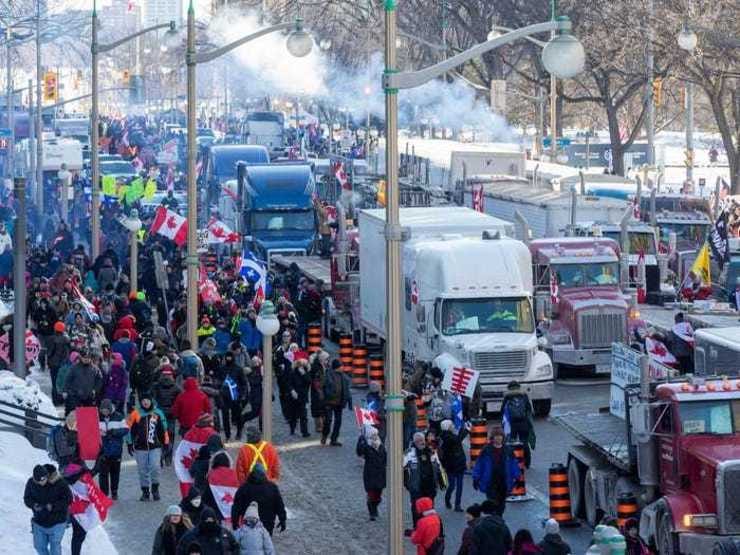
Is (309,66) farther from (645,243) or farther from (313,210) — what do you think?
(645,243)

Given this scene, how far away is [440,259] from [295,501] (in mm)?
7332

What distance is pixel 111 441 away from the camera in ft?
77.3

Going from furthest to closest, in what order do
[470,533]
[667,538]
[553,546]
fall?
1. [667,538]
2. [470,533]
3. [553,546]

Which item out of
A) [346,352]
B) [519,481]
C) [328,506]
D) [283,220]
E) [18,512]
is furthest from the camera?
[283,220]

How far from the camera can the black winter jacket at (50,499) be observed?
61.9 feet

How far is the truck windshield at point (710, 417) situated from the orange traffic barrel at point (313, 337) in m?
17.3

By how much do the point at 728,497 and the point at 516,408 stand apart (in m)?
6.47

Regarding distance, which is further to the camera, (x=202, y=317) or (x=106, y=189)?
(x=106, y=189)

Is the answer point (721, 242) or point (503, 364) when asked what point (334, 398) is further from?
point (721, 242)

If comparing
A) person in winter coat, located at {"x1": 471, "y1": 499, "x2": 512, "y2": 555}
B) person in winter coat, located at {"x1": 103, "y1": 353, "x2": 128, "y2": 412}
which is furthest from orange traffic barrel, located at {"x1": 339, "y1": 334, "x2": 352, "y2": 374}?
person in winter coat, located at {"x1": 471, "y1": 499, "x2": 512, "y2": 555}

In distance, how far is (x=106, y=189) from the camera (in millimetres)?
58688

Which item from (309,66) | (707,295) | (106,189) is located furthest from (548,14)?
(707,295)

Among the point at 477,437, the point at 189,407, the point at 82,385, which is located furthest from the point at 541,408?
the point at 82,385

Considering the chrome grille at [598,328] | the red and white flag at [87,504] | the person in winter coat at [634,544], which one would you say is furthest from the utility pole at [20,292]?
the person in winter coat at [634,544]
